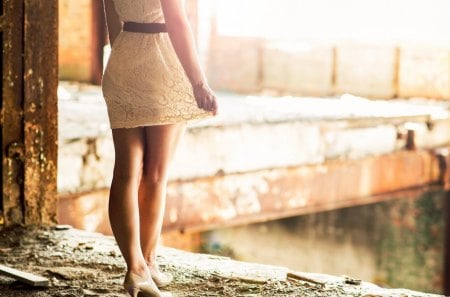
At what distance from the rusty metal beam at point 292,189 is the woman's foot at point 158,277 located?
319cm

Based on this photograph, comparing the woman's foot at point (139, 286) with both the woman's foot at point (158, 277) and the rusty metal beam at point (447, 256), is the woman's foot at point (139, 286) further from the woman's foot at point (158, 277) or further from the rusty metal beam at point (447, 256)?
the rusty metal beam at point (447, 256)

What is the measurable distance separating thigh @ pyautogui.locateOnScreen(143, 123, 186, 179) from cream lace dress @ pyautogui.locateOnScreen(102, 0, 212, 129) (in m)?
0.08

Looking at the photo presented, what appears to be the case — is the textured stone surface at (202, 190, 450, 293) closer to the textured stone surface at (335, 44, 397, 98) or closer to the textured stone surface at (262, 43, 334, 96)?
the textured stone surface at (335, 44, 397, 98)

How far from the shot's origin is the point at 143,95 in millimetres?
3658

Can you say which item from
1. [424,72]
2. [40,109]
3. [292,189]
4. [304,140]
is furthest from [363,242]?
[40,109]

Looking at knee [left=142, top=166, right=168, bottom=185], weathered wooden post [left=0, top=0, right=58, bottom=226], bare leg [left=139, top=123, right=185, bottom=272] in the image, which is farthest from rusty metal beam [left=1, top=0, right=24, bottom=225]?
knee [left=142, top=166, right=168, bottom=185]

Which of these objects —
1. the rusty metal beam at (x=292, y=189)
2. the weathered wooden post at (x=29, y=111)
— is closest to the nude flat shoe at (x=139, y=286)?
the weathered wooden post at (x=29, y=111)

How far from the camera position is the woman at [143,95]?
3.63 m

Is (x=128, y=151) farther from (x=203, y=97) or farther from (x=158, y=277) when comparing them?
(x=158, y=277)

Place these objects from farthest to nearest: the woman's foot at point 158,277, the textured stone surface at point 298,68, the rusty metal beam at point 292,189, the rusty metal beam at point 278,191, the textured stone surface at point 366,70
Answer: the textured stone surface at point 298,68 < the textured stone surface at point 366,70 < the rusty metal beam at point 292,189 < the rusty metal beam at point 278,191 < the woman's foot at point 158,277

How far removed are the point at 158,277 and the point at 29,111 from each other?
1.80m

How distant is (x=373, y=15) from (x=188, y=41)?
952 cm

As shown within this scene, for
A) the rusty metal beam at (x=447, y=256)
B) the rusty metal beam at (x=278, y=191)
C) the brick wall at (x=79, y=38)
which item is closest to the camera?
the rusty metal beam at (x=278, y=191)

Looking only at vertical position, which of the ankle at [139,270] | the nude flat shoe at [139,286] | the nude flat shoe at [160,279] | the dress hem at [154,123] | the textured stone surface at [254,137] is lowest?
the nude flat shoe at [160,279]
